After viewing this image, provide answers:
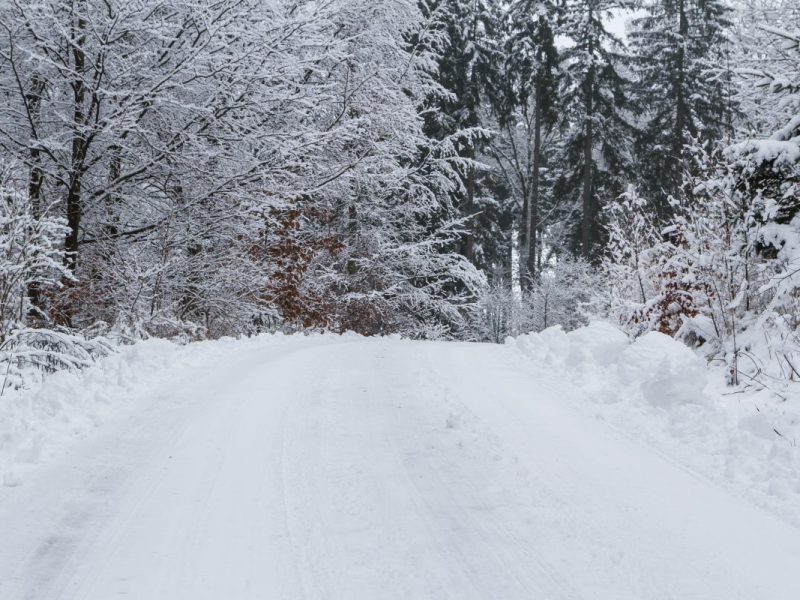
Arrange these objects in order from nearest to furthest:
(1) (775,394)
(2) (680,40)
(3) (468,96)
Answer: (1) (775,394), (3) (468,96), (2) (680,40)

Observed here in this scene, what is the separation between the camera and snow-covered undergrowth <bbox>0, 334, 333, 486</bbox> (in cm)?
459

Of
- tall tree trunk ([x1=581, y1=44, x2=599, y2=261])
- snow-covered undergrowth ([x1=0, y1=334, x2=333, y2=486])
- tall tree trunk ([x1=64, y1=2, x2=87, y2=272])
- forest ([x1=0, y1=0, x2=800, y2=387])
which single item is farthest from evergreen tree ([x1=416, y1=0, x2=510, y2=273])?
snow-covered undergrowth ([x1=0, y1=334, x2=333, y2=486])

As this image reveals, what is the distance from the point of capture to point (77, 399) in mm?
5910

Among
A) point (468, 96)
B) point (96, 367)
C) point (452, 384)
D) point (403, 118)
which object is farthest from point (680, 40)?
point (96, 367)

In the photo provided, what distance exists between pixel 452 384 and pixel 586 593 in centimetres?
447

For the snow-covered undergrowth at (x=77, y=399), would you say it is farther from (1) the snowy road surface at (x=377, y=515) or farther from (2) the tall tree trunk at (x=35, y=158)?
(2) the tall tree trunk at (x=35, y=158)

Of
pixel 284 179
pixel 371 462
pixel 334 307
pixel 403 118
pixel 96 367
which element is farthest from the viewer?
pixel 334 307

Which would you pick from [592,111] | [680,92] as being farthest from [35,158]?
[680,92]

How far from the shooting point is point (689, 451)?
16.2ft

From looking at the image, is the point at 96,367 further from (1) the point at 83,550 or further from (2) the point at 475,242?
(2) the point at 475,242

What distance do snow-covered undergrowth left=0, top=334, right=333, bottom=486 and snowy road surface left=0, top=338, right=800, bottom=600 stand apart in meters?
0.19

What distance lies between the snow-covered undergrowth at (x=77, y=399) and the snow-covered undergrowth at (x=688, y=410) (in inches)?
172

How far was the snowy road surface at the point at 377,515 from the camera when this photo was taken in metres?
2.93

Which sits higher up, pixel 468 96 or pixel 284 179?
pixel 468 96
